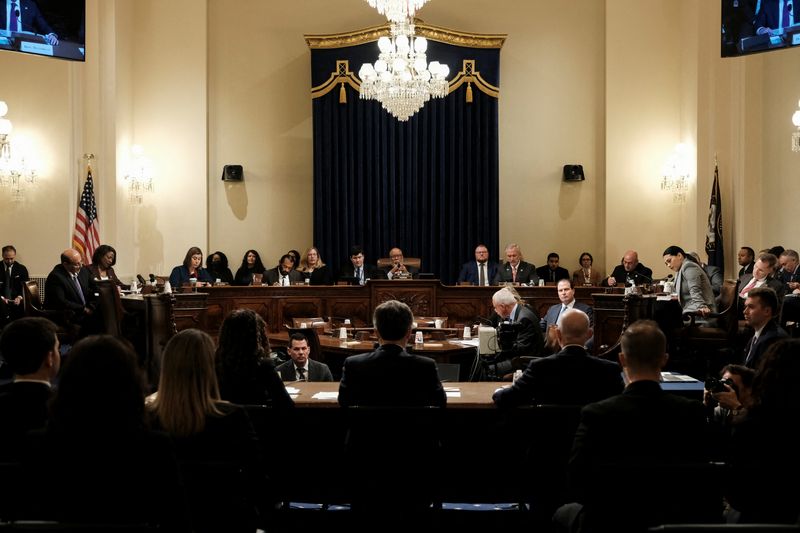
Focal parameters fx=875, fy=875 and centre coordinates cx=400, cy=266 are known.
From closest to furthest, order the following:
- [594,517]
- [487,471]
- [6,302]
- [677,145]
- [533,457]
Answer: [594,517]
[533,457]
[487,471]
[6,302]
[677,145]

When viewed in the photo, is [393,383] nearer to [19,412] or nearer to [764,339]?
[19,412]

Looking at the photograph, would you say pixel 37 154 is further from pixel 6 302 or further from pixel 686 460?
pixel 686 460

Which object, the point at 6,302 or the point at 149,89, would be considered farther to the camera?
the point at 149,89

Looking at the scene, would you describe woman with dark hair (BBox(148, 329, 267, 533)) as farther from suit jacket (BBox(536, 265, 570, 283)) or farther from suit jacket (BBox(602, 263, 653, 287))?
suit jacket (BBox(536, 265, 570, 283))

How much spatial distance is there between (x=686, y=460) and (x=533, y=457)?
992 mm

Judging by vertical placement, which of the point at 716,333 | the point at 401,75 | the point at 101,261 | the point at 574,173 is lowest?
the point at 716,333

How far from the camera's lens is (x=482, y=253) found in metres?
12.7

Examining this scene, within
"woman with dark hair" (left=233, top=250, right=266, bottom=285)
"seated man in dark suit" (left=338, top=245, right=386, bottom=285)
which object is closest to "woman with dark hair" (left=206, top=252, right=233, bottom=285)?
"woman with dark hair" (left=233, top=250, right=266, bottom=285)

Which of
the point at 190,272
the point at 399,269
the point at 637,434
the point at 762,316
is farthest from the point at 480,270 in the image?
the point at 637,434

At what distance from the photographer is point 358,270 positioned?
41.8 feet

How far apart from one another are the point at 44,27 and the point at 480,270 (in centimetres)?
662

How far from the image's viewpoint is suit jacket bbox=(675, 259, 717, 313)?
10.0m

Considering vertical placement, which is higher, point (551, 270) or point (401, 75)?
point (401, 75)

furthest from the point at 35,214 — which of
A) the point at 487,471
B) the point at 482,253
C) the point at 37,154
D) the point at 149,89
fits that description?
the point at 487,471
